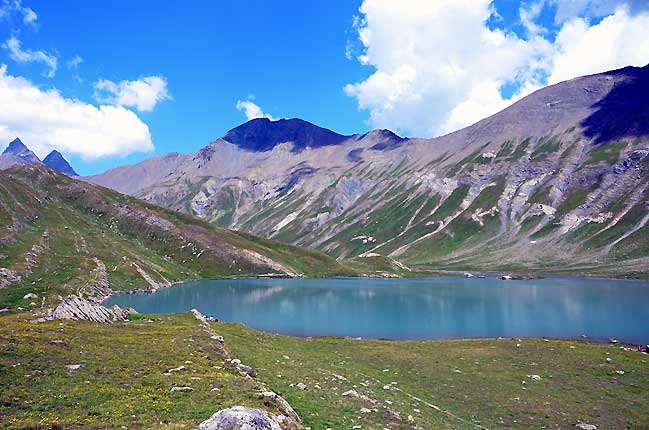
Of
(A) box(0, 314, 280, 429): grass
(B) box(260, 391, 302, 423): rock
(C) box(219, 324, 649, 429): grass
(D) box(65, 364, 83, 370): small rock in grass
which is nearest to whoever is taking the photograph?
(A) box(0, 314, 280, 429): grass

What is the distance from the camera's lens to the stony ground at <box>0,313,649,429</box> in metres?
21.7

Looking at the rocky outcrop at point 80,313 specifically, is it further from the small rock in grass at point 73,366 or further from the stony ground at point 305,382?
the small rock in grass at point 73,366

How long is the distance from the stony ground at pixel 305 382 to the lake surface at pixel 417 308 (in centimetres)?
2316

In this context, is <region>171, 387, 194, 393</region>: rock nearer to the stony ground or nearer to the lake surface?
the stony ground

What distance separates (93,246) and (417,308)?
107 meters

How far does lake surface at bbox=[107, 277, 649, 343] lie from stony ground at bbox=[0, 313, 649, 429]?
23.2 metres

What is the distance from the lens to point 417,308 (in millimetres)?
105688

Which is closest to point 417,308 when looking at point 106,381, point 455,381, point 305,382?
point 455,381

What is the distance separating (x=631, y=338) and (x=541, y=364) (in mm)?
36162

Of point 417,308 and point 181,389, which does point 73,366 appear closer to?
point 181,389

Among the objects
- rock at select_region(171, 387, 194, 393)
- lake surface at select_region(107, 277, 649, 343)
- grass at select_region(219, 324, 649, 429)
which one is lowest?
lake surface at select_region(107, 277, 649, 343)

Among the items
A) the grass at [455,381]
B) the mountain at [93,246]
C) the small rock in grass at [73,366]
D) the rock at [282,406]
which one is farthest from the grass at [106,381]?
the mountain at [93,246]

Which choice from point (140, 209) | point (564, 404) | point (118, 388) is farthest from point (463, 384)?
point (140, 209)

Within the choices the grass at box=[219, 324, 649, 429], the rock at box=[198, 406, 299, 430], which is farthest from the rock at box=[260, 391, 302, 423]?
the rock at box=[198, 406, 299, 430]
